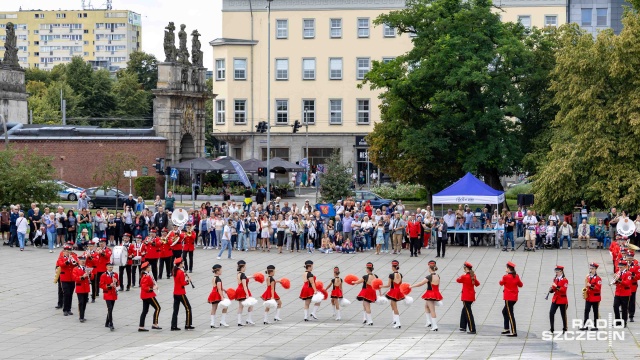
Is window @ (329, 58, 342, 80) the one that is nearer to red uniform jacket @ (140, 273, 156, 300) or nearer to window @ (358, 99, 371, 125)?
window @ (358, 99, 371, 125)

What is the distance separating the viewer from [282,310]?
85.5ft

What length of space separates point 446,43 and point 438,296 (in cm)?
2735

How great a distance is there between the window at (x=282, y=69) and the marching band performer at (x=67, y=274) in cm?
5989

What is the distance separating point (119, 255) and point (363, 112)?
189 feet

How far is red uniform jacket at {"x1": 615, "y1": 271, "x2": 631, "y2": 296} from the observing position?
23141 millimetres

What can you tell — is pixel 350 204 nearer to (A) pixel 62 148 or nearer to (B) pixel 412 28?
(B) pixel 412 28

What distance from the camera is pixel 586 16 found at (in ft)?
297

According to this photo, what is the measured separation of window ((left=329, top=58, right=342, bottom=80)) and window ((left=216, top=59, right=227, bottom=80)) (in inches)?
332

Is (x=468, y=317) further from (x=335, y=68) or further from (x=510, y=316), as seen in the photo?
(x=335, y=68)

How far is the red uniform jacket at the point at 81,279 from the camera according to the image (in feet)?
79.4

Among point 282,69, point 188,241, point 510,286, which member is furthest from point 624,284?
point 282,69

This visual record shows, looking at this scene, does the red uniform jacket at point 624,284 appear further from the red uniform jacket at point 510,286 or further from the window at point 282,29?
the window at point 282,29

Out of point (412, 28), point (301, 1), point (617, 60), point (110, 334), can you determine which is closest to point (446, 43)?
point (412, 28)

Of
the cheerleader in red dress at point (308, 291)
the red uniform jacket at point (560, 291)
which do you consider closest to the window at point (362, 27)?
the cheerleader in red dress at point (308, 291)
